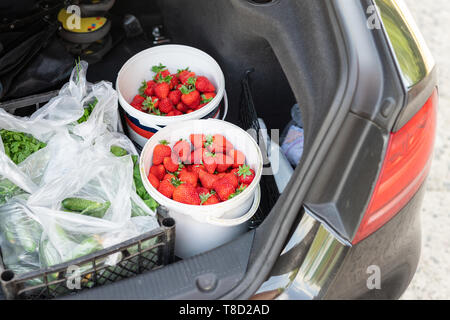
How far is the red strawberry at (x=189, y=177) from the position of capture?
163 cm

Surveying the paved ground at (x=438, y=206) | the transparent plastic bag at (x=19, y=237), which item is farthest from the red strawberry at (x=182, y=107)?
the paved ground at (x=438, y=206)

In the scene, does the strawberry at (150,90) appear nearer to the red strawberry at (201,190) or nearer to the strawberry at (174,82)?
A: the strawberry at (174,82)

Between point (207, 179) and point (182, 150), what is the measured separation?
152mm

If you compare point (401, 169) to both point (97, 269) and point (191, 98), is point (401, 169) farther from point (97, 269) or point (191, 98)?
point (191, 98)

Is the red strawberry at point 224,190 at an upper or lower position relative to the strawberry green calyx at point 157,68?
lower

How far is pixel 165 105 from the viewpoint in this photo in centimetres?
191

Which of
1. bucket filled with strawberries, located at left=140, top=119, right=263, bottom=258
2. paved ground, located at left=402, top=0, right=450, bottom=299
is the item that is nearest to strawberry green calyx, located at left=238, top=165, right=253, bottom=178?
bucket filled with strawberries, located at left=140, top=119, right=263, bottom=258

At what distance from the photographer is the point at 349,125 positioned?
3.49 feet

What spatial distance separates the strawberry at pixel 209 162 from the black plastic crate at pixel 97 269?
0.73 feet

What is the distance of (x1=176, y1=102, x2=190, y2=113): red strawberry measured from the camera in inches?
76.6

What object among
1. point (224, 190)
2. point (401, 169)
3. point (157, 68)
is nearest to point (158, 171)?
point (224, 190)

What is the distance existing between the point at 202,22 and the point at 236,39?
0.85ft

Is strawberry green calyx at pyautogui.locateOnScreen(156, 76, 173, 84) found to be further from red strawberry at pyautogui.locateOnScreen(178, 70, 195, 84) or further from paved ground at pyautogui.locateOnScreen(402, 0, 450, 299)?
paved ground at pyautogui.locateOnScreen(402, 0, 450, 299)

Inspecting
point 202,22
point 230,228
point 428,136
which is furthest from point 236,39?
point 428,136
